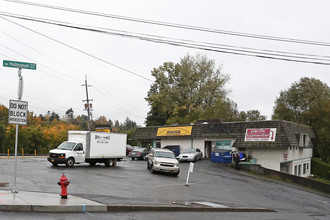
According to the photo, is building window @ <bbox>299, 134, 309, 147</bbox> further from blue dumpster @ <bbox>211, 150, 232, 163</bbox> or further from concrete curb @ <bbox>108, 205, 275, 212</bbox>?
concrete curb @ <bbox>108, 205, 275, 212</bbox>

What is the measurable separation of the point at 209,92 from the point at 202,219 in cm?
5325

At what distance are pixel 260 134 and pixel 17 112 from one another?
102 feet

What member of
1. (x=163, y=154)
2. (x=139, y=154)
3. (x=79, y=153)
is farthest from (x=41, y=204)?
(x=139, y=154)

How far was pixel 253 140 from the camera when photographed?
38.6 meters

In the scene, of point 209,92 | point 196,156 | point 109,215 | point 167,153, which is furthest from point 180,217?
point 209,92

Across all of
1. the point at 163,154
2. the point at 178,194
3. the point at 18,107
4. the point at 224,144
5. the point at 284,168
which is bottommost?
Result: the point at 284,168

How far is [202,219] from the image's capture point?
11.2 metres

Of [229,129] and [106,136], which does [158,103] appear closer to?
[229,129]

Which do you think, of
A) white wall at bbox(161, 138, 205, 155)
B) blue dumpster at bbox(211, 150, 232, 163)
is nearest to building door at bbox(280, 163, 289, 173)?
blue dumpster at bbox(211, 150, 232, 163)

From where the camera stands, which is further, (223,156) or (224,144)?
(224,144)

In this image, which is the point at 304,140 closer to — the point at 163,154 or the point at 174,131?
the point at 174,131

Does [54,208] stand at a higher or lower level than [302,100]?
lower

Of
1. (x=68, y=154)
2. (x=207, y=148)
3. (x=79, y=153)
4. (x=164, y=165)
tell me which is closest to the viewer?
(x=164, y=165)

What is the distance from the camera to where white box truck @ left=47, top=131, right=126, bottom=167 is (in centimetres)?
2620
